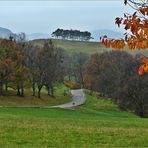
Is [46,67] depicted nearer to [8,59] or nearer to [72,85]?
[8,59]

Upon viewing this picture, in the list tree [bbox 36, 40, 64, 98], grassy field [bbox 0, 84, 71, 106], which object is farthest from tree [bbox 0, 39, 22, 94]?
tree [bbox 36, 40, 64, 98]

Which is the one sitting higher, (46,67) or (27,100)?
(46,67)

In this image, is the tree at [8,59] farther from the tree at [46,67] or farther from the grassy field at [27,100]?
the tree at [46,67]

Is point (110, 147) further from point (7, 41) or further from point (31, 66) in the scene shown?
point (31, 66)

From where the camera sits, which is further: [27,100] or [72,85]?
[72,85]

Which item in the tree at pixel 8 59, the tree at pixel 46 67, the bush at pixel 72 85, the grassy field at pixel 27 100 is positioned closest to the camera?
the tree at pixel 8 59

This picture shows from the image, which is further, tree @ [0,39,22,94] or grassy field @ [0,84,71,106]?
grassy field @ [0,84,71,106]

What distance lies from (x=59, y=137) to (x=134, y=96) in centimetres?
5273

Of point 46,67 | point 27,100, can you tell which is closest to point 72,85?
point 46,67

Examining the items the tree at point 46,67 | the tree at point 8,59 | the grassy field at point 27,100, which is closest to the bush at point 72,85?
the grassy field at point 27,100

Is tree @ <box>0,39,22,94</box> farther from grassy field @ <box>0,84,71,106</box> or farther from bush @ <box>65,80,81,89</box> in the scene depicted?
bush @ <box>65,80,81,89</box>

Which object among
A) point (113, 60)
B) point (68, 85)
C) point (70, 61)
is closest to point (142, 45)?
point (113, 60)

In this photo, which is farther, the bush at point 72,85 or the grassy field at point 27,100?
the bush at point 72,85

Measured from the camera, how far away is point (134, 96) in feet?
236
